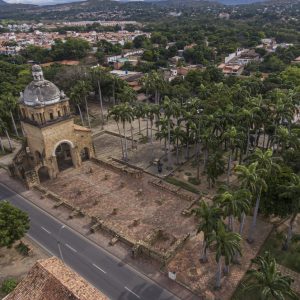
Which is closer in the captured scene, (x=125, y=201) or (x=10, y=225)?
(x=10, y=225)

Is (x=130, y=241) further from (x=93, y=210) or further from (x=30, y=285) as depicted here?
(x=30, y=285)

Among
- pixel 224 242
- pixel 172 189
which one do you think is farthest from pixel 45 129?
pixel 224 242


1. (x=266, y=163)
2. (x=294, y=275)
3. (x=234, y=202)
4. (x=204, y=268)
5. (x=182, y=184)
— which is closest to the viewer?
(x=234, y=202)

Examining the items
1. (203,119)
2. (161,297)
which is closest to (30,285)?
(161,297)

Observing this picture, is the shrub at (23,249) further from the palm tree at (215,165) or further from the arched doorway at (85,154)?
the palm tree at (215,165)

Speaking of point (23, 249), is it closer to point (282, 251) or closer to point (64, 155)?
point (64, 155)

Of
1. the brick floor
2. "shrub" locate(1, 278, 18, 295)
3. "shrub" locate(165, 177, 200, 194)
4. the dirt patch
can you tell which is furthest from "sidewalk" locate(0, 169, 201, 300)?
"shrub" locate(165, 177, 200, 194)
